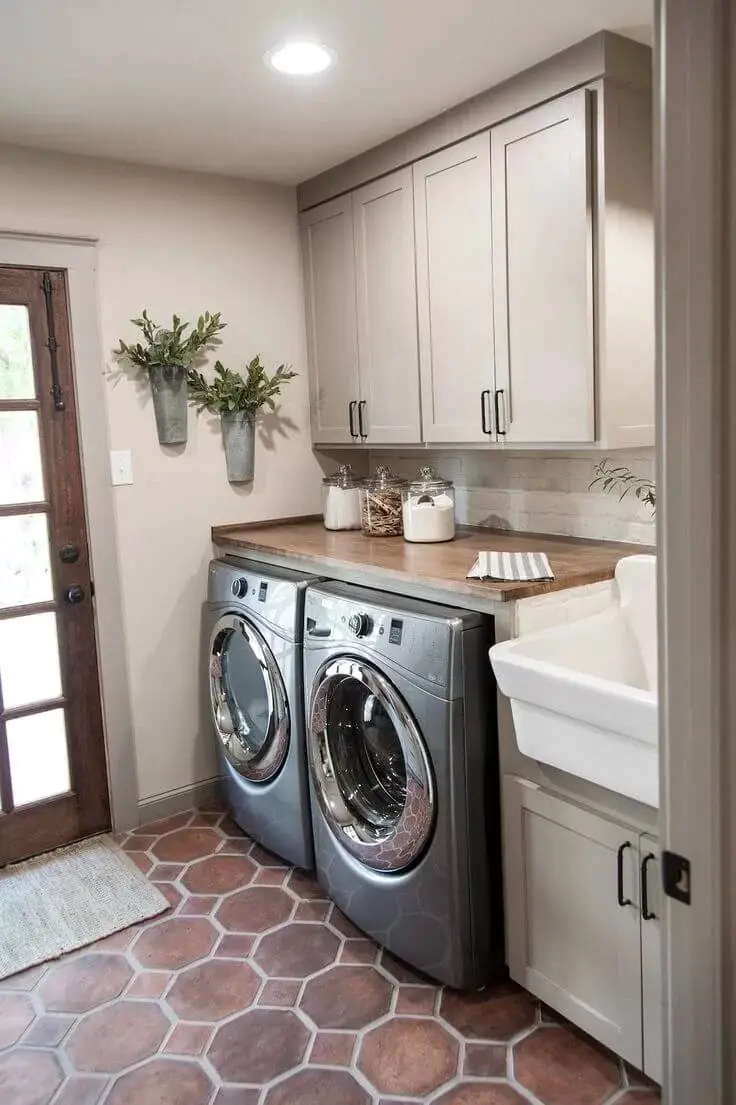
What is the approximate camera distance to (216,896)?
8.57 feet

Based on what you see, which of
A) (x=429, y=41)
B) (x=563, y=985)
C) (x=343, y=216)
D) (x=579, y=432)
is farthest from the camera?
(x=343, y=216)

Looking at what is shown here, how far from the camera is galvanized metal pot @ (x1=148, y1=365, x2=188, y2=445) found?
9.60ft

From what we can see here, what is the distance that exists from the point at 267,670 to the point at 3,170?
5.78ft

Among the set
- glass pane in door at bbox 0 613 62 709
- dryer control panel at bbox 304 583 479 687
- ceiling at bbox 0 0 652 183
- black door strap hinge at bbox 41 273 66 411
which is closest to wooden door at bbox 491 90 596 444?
ceiling at bbox 0 0 652 183

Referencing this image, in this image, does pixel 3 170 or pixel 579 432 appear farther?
pixel 3 170

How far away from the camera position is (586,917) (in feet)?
6.07

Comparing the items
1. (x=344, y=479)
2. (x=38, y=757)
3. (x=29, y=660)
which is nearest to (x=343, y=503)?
(x=344, y=479)

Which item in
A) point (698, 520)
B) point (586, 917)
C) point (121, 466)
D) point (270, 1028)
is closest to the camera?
point (698, 520)

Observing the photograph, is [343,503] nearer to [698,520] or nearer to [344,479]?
[344,479]

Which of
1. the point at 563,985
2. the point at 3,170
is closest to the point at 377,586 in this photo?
the point at 563,985

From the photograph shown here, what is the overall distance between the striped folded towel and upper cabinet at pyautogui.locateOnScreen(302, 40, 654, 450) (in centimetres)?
34

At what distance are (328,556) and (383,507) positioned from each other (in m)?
0.42

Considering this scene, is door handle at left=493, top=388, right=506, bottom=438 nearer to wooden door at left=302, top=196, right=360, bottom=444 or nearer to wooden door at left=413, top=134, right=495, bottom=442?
wooden door at left=413, top=134, right=495, bottom=442

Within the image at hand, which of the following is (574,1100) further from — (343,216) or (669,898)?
(343,216)
